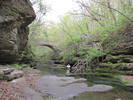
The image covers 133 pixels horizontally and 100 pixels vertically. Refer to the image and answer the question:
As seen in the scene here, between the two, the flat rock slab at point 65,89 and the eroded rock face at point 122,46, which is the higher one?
the eroded rock face at point 122,46

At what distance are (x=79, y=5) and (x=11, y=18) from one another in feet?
44.8

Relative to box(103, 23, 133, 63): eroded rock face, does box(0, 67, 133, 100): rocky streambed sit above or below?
below

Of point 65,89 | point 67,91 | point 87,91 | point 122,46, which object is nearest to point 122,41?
point 122,46

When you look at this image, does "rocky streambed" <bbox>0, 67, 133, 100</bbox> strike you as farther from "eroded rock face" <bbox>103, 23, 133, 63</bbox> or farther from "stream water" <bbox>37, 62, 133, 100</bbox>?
"eroded rock face" <bbox>103, 23, 133, 63</bbox>

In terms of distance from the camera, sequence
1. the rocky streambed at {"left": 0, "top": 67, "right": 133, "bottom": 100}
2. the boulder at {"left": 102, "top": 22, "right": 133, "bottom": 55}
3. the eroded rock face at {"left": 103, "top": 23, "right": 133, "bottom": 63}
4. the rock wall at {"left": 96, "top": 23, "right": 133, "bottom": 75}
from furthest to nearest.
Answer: the boulder at {"left": 102, "top": 22, "right": 133, "bottom": 55}, the eroded rock face at {"left": 103, "top": 23, "right": 133, "bottom": 63}, the rock wall at {"left": 96, "top": 23, "right": 133, "bottom": 75}, the rocky streambed at {"left": 0, "top": 67, "right": 133, "bottom": 100}

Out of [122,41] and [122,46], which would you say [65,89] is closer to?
[122,46]

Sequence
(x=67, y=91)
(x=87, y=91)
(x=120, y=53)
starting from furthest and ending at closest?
(x=120, y=53), (x=87, y=91), (x=67, y=91)

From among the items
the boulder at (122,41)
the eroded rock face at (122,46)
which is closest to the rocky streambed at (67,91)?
the eroded rock face at (122,46)

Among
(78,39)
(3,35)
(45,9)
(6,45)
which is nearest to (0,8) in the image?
(3,35)

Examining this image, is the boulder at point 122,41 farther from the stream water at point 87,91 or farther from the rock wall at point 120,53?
the stream water at point 87,91

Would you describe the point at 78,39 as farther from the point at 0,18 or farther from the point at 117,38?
the point at 0,18

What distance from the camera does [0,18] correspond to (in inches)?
237

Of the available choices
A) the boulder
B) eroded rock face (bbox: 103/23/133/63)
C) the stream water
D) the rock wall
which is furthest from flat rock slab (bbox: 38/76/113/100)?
the boulder

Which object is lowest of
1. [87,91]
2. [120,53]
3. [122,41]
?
[87,91]
